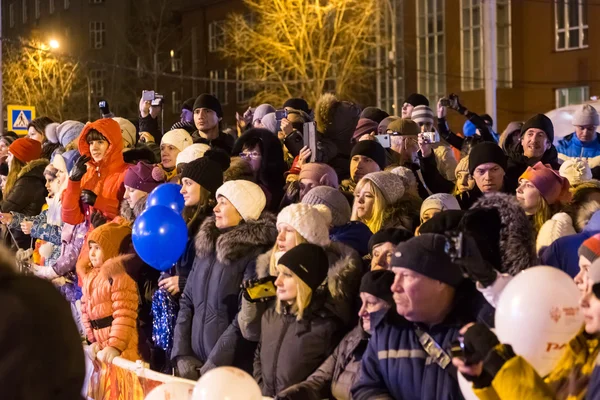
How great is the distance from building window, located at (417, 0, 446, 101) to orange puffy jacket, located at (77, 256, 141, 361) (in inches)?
1272

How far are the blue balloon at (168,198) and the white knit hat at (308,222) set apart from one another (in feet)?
5.70

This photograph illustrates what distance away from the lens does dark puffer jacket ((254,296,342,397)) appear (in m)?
5.65

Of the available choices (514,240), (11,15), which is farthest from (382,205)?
(11,15)

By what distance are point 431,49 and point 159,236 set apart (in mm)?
33815

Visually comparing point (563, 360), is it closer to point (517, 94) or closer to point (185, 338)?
Result: point (185, 338)

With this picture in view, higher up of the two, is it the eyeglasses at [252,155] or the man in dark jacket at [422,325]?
the eyeglasses at [252,155]

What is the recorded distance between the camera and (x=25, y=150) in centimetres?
1213

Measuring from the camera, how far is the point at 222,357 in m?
6.42

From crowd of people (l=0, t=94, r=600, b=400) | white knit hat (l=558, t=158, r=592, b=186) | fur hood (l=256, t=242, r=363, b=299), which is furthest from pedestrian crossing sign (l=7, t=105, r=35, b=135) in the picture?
fur hood (l=256, t=242, r=363, b=299)

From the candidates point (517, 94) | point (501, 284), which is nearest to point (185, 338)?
point (501, 284)

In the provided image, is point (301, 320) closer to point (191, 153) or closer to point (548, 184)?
point (548, 184)

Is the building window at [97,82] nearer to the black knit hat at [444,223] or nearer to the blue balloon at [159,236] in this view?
the blue balloon at [159,236]

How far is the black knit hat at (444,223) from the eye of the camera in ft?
17.4

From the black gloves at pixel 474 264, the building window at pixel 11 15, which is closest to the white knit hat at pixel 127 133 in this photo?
the black gloves at pixel 474 264
